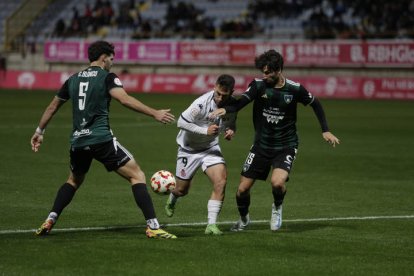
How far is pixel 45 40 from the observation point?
53.7m

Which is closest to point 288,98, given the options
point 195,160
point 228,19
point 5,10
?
point 195,160

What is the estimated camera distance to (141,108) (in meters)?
9.03

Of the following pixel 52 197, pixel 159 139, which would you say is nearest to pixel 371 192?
pixel 52 197

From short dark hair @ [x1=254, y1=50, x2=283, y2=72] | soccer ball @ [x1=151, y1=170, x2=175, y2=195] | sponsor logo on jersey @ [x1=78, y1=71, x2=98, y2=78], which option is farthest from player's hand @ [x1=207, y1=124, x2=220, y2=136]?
sponsor logo on jersey @ [x1=78, y1=71, x2=98, y2=78]

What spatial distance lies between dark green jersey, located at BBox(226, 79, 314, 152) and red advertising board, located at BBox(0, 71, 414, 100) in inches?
1167

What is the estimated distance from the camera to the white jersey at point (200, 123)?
10.4m

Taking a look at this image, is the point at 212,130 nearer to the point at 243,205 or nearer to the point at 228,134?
the point at 228,134

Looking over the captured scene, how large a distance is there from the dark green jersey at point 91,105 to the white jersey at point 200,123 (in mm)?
1163

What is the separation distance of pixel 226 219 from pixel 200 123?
1.47 m

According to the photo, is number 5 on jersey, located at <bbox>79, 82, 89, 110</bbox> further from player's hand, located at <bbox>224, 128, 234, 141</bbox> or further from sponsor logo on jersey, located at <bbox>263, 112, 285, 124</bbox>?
sponsor logo on jersey, located at <bbox>263, 112, 285, 124</bbox>

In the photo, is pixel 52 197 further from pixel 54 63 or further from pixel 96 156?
pixel 54 63

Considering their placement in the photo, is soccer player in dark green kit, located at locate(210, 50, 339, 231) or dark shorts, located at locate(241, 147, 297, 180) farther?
dark shorts, located at locate(241, 147, 297, 180)

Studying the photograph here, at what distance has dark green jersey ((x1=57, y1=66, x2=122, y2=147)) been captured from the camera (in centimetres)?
952

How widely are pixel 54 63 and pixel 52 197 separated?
41.8 meters
